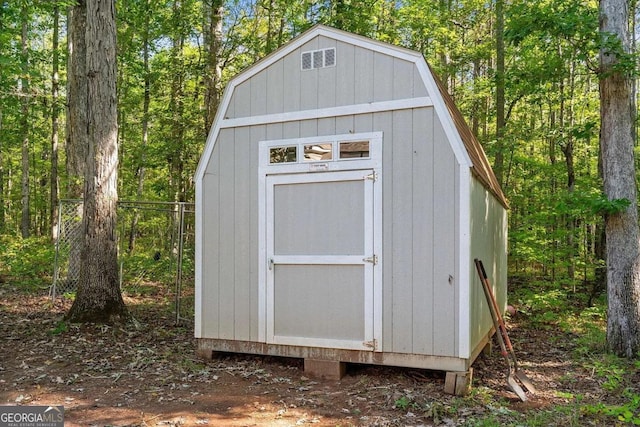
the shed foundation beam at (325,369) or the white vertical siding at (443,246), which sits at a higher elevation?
the white vertical siding at (443,246)

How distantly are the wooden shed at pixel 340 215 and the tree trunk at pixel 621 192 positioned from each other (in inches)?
63.1

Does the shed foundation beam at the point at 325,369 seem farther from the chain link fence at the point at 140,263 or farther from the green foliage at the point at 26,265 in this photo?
the green foliage at the point at 26,265

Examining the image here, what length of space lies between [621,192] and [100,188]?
6470mm

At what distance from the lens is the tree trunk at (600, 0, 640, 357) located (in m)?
5.47

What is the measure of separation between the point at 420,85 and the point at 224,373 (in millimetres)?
3453

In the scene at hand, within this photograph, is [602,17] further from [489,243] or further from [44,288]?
[44,288]

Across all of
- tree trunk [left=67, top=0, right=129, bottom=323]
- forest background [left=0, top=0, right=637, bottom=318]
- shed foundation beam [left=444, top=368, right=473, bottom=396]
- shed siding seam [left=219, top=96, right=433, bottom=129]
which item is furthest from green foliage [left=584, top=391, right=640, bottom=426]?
tree trunk [left=67, top=0, right=129, bottom=323]

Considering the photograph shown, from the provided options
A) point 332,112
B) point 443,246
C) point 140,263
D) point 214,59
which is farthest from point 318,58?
point 140,263

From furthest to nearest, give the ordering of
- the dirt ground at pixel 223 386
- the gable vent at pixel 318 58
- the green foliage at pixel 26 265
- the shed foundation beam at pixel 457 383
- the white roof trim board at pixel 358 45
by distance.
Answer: the green foliage at pixel 26 265 < the gable vent at pixel 318 58 < the white roof trim board at pixel 358 45 < the shed foundation beam at pixel 457 383 < the dirt ground at pixel 223 386

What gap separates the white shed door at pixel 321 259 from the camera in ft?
15.1

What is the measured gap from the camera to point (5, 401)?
12.7ft

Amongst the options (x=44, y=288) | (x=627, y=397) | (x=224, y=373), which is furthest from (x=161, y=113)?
(x=627, y=397)

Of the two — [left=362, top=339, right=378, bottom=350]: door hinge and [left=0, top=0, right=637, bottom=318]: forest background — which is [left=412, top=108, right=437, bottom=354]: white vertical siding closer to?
[left=362, top=339, right=378, bottom=350]: door hinge

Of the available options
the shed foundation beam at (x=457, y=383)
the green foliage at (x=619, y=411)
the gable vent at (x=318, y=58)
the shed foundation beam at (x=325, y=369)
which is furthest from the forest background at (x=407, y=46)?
the shed foundation beam at (x=325, y=369)
